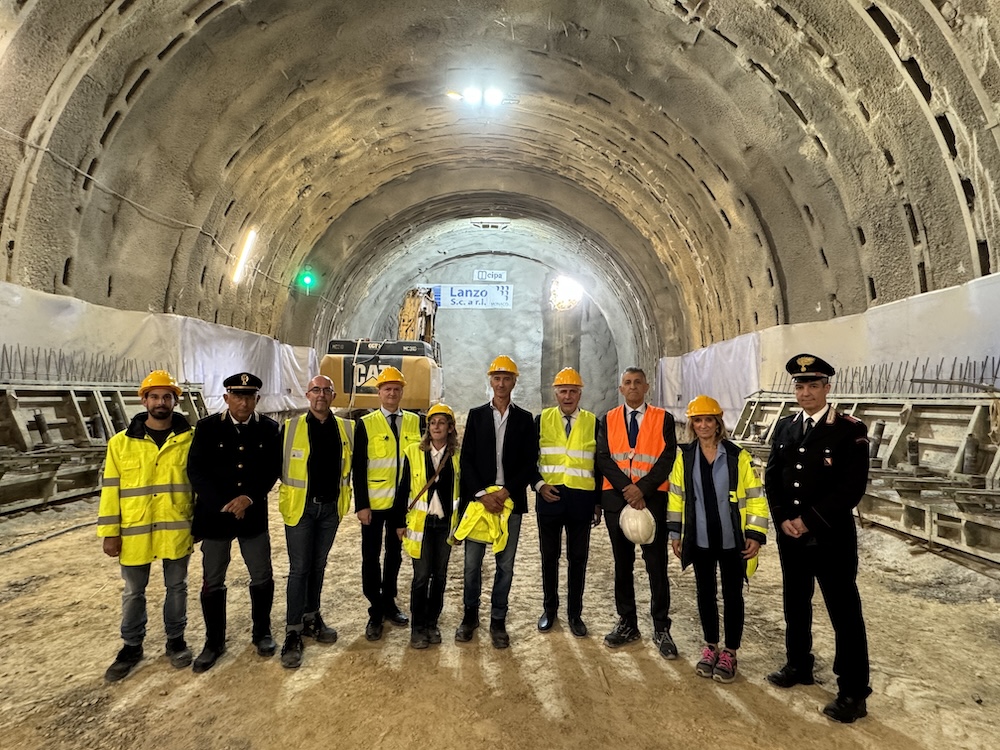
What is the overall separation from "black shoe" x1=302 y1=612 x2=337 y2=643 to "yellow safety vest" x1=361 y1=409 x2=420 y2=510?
76 cm

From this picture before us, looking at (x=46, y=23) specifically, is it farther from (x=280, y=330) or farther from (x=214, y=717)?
(x=280, y=330)

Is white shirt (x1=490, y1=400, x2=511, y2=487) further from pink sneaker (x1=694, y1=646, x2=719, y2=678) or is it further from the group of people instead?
pink sneaker (x1=694, y1=646, x2=719, y2=678)

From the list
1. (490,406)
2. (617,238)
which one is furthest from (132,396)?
(617,238)

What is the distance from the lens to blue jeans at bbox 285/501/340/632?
3.43 m

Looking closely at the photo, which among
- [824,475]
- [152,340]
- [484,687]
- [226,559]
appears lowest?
[484,687]

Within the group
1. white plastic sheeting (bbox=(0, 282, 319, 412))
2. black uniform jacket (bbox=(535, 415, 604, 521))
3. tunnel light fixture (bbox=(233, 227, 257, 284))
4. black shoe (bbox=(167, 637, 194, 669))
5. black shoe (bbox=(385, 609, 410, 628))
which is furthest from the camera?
tunnel light fixture (bbox=(233, 227, 257, 284))

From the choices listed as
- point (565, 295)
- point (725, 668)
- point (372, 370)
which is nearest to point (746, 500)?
point (725, 668)

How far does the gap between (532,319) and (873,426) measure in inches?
849

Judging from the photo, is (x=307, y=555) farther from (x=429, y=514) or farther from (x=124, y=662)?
(x=124, y=662)

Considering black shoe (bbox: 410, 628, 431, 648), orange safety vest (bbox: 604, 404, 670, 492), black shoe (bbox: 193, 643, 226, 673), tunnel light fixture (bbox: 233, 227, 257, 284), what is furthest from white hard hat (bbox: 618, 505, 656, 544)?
tunnel light fixture (bbox: 233, 227, 257, 284)

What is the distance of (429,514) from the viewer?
11.7ft

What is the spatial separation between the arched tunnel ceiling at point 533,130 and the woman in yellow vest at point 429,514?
19.4 ft

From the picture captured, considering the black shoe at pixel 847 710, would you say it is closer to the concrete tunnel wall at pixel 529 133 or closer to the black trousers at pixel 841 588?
the black trousers at pixel 841 588

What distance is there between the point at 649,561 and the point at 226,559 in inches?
97.5
